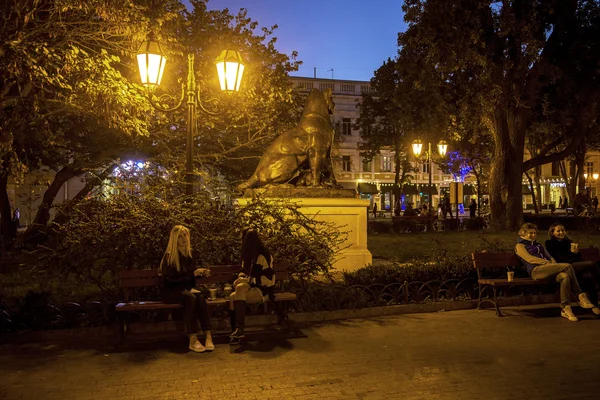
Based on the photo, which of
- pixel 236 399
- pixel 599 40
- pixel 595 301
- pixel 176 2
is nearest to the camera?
pixel 236 399

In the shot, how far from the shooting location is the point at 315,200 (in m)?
11.5

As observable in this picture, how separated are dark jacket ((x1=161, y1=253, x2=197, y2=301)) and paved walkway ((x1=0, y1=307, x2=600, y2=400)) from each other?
1.95 feet

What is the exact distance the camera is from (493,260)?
916 cm

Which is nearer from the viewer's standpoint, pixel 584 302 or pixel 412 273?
pixel 584 302

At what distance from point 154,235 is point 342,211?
464 cm

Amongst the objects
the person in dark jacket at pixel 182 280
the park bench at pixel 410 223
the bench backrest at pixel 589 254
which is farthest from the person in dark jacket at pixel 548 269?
the park bench at pixel 410 223

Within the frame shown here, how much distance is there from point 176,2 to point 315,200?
21.3 feet

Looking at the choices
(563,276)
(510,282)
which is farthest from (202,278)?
(563,276)

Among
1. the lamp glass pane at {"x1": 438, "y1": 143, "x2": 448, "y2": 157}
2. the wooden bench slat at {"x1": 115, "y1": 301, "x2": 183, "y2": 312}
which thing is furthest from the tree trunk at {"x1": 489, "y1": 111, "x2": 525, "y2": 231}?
the wooden bench slat at {"x1": 115, "y1": 301, "x2": 183, "y2": 312}

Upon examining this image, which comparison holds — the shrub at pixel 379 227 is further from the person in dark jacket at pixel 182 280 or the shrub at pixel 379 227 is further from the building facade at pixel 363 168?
the building facade at pixel 363 168

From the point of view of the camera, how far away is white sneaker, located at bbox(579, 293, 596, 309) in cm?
835

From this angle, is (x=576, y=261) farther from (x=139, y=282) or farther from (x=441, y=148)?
(x=441, y=148)

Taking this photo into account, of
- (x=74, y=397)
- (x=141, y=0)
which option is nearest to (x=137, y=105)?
(x=141, y=0)

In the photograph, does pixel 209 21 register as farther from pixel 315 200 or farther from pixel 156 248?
pixel 156 248
